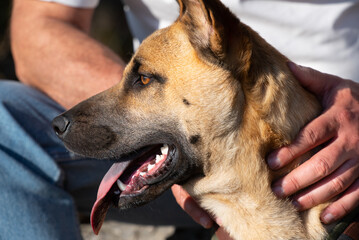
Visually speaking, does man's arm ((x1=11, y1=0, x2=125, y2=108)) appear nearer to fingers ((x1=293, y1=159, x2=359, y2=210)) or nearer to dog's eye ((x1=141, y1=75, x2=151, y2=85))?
dog's eye ((x1=141, y1=75, x2=151, y2=85))

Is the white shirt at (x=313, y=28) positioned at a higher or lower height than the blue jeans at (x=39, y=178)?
higher

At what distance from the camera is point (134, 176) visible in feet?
6.68

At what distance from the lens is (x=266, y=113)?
1.86 m

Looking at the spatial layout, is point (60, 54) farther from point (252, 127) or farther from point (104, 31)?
point (104, 31)

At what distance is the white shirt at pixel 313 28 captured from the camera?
2.65 m

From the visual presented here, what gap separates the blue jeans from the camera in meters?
2.29

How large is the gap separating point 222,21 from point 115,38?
459 cm

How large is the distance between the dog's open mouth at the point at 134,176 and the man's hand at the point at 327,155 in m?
0.42

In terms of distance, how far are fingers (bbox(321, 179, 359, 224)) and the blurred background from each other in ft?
13.1

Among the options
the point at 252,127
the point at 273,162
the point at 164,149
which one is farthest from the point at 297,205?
the point at 164,149

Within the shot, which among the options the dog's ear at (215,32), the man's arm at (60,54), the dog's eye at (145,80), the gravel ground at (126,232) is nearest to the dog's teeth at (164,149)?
the dog's eye at (145,80)

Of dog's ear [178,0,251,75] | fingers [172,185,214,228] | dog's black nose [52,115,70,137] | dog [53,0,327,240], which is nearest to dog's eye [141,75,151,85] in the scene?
dog [53,0,327,240]

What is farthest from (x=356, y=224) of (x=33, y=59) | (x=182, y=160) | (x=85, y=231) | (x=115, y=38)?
(x=115, y=38)

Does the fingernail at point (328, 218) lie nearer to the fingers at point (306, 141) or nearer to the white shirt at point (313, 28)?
the fingers at point (306, 141)
